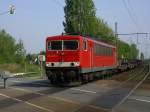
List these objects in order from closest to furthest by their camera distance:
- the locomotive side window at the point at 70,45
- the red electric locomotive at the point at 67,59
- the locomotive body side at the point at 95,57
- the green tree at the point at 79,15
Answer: the red electric locomotive at the point at 67,59
the locomotive side window at the point at 70,45
the locomotive body side at the point at 95,57
the green tree at the point at 79,15

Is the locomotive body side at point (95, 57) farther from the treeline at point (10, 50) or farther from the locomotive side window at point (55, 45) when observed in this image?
the treeline at point (10, 50)

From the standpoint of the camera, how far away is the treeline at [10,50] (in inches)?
3322

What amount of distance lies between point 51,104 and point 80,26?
46.4 m

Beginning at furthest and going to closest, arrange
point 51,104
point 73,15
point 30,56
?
point 30,56 → point 73,15 → point 51,104

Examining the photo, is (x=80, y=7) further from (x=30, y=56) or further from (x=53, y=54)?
(x=53, y=54)

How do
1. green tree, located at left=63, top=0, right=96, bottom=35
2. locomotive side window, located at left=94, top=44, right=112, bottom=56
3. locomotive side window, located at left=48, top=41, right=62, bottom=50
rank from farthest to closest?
green tree, located at left=63, top=0, right=96, bottom=35
locomotive side window, located at left=94, top=44, right=112, bottom=56
locomotive side window, located at left=48, top=41, right=62, bottom=50

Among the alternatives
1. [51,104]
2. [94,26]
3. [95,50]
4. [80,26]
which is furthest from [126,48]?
[51,104]

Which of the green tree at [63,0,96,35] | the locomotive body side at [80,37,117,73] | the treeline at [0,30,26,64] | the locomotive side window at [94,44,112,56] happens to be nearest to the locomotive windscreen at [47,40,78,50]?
the locomotive body side at [80,37,117,73]

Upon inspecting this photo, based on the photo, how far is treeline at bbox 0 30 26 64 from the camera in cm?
8438

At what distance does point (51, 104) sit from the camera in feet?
63.7

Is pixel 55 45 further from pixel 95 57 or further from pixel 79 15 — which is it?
pixel 79 15

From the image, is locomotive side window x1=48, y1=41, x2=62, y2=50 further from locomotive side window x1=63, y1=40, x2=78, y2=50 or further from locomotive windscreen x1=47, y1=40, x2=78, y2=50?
locomotive side window x1=63, y1=40, x2=78, y2=50

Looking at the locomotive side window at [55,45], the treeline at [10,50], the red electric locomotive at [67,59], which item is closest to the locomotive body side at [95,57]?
the red electric locomotive at [67,59]

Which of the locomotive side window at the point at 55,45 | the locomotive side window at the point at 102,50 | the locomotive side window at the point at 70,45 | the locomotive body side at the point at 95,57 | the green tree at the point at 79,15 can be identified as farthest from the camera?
the green tree at the point at 79,15
